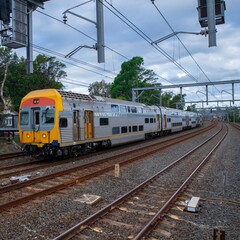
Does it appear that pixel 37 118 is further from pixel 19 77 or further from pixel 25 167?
pixel 19 77

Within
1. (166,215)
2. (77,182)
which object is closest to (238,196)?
(166,215)

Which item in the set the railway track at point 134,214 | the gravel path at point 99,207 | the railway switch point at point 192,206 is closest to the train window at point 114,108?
the gravel path at point 99,207

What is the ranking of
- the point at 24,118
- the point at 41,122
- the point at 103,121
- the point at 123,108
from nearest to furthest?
1. the point at 41,122
2. the point at 24,118
3. the point at 103,121
4. the point at 123,108

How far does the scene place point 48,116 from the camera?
14570mm

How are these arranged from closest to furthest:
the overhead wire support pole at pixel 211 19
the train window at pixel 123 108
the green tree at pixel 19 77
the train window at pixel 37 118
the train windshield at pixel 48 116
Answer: the overhead wire support pole at pixel 211 19, the train windshield at pixel 48 116, the train window at pixel 37 118, the train window at pixel 123 108, the green tree at pixel 19 77

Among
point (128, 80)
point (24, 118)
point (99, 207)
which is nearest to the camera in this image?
point (99, 207)

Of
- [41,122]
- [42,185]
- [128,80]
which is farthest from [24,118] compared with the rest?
[128,80]

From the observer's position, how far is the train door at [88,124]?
1667 centimetres

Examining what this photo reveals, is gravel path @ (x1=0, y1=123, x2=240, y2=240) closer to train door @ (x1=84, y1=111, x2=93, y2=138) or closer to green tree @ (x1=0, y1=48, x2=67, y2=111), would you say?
train door @ (x1=84, y1=111, x2=93, y2=138)

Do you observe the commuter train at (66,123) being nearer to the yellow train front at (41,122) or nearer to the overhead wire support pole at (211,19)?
the yellow train front at (41,122)

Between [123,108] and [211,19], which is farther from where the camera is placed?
[123,108]

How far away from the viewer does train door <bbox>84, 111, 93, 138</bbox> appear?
1667 cm

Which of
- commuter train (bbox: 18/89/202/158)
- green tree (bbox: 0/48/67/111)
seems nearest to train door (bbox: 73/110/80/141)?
commuter train (bbox: 18/89/202/158)

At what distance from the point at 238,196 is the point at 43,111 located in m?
9.69
